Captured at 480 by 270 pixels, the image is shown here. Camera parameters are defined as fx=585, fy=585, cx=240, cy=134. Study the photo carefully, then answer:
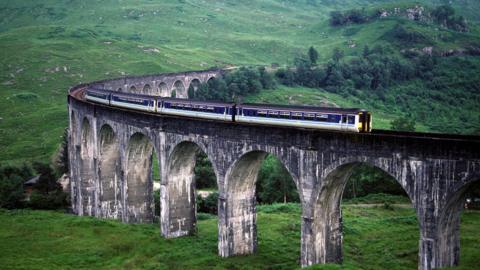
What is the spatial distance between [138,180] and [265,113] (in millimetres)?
20993

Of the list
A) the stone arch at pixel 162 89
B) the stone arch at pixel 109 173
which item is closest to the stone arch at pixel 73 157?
the stone arch at pixel 109 173

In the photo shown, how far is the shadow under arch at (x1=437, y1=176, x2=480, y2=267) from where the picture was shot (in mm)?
36031

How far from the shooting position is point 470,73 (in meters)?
143

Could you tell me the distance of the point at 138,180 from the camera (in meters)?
61.6

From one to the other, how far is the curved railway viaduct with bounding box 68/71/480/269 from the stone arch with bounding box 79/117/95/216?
121 mm

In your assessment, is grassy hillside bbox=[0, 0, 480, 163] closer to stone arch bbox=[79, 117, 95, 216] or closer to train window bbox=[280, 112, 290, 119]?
stone arch bbox=[79, 117, 95, 216]

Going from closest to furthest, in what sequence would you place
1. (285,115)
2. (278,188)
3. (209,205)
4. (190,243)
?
(285,115)
(190,243)
(209,205)
(278,188)

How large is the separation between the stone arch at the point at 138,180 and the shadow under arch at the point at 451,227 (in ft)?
106

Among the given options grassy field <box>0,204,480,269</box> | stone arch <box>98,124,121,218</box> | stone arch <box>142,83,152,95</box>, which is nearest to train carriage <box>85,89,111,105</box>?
stone arch <box>98,124,121,218</box>

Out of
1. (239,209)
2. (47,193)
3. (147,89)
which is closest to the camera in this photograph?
(239,209)

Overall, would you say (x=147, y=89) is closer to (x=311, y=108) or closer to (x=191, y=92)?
(x=191, y=92)

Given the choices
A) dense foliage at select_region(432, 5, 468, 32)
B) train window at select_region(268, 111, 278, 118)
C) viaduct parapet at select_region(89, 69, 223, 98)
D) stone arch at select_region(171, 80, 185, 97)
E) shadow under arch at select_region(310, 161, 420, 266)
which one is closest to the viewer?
shadow under arch at select_region(310, 161, 420, 266)

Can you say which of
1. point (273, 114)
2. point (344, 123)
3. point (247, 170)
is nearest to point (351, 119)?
point (344, 123)

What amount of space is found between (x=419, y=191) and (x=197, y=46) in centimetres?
16183
